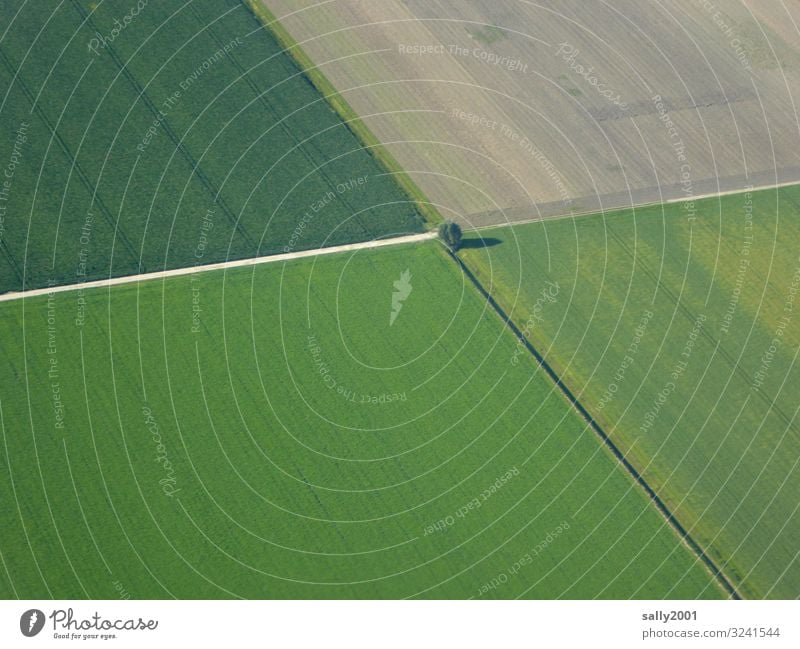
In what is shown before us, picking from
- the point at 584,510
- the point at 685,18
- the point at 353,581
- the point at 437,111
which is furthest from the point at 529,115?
the point at 353,581
